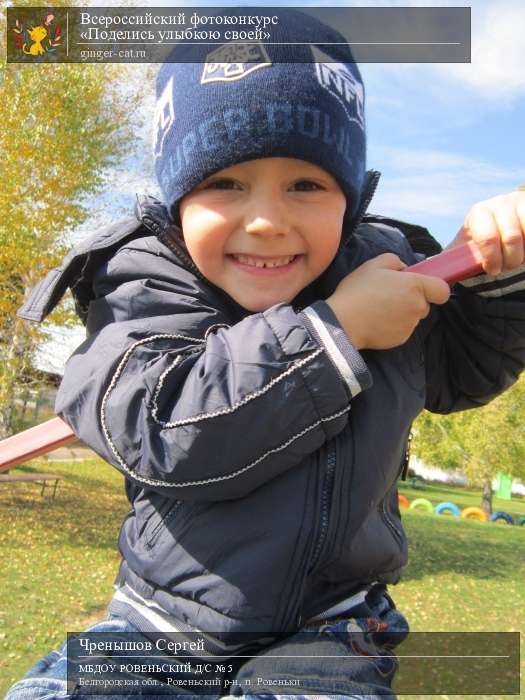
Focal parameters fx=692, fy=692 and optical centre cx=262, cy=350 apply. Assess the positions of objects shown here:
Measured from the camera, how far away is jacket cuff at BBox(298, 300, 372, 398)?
1336 mm

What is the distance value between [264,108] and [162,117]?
0.30m

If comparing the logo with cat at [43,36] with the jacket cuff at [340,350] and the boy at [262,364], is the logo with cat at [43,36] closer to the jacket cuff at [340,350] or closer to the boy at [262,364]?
the boy at [262,364]

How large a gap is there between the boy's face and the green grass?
4.37 m

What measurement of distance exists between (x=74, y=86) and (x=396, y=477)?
11.1 m

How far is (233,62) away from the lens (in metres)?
1.58

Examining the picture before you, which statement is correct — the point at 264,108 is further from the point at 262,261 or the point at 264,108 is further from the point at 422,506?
the point at 422,506

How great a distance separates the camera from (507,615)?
795 centimetres

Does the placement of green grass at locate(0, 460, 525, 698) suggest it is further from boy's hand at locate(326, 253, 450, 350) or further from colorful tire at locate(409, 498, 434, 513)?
colorful tire at locate(409, 498, 434, 513)

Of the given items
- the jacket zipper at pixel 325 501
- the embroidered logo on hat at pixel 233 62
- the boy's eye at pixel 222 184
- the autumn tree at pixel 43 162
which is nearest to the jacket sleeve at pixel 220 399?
the jacket zipper at pixel 325 501

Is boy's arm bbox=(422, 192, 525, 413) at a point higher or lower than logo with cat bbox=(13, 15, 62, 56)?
lower

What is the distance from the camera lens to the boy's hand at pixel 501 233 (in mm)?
1610

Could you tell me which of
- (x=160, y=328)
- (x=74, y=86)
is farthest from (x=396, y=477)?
(x=74, y=86)

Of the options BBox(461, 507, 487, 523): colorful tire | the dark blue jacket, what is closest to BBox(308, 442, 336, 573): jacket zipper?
the dark blue jacket

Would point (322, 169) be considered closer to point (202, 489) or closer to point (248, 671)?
point (202, 489)
